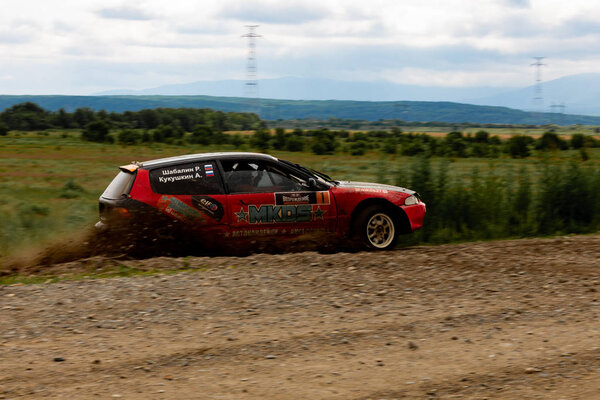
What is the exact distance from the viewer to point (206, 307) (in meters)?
6.73

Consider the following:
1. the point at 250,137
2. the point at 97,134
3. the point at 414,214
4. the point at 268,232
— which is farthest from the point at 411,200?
the point at 97,134

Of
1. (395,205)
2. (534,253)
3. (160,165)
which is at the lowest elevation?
(534,253)

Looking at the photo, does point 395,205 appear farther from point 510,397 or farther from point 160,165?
point 510,397

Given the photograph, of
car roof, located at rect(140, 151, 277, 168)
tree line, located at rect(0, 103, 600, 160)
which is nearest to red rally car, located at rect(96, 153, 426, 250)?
car roof, located at rect(140, 151, 277, 168)

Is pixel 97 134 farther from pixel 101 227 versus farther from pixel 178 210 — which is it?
pixel 178 210

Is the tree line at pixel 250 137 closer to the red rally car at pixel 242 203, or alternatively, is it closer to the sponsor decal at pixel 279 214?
the red rally car at pixel 242 203

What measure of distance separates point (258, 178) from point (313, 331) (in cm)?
411

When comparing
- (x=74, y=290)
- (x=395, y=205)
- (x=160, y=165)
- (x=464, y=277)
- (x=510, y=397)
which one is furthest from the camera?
(x=395, y=205)

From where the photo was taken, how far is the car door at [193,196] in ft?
30.1

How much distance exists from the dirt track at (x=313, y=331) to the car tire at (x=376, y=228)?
3.21 feet

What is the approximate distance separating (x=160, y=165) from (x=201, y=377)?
500 cm

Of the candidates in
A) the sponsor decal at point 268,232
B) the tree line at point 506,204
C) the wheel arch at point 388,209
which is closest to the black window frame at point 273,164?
the sponsor decal at point 268,232

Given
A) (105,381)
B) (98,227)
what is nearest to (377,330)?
(105,381)

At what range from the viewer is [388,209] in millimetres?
10141
